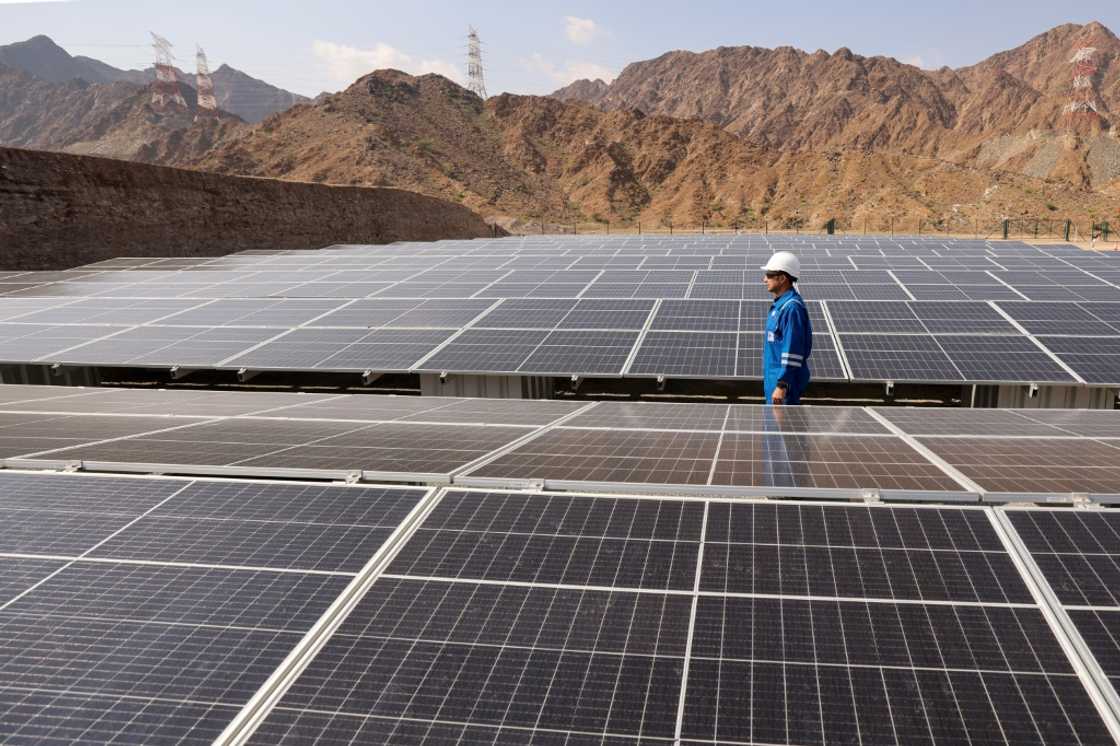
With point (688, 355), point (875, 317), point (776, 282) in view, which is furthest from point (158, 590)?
point (875, 317)

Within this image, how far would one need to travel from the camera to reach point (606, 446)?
17.9 feet

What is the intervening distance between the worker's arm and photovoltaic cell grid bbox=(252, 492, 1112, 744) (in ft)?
13.0

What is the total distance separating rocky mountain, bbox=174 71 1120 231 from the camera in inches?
3322

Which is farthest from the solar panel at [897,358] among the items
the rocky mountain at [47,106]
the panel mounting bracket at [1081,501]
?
the rocky mountain at [47,106]

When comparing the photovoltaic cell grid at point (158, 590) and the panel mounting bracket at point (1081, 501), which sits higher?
the panel mounting bracket at point (1081, 501)

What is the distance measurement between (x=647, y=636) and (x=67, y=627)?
2.68 metres

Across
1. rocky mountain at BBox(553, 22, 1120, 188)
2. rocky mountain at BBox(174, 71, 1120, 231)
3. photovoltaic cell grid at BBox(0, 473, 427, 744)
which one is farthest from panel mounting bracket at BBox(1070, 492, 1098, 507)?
rocky mountain at BBox(553, 22, 1120, 188)

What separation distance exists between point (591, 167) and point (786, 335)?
103 m

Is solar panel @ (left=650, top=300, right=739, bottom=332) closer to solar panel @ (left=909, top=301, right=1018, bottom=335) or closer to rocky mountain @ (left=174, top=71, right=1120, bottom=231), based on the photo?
solar panel @ (left=909, top=301, right=1018, bottom=335)

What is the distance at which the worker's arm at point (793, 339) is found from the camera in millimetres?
7434

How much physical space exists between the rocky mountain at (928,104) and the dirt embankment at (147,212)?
94.8 m

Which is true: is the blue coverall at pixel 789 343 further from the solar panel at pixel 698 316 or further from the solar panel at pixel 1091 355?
the solar panel at pixel 1091 355

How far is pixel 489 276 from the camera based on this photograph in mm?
18594

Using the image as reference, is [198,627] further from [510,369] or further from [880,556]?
[510,369]
